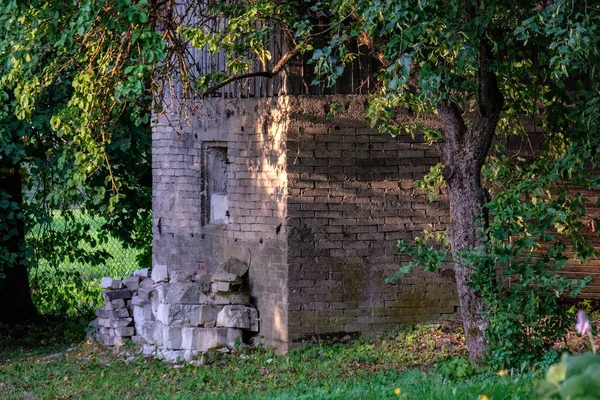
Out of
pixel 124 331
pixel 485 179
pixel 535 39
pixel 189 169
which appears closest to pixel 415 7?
pixel 535 39

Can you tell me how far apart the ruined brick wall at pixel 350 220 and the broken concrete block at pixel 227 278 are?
91 cm

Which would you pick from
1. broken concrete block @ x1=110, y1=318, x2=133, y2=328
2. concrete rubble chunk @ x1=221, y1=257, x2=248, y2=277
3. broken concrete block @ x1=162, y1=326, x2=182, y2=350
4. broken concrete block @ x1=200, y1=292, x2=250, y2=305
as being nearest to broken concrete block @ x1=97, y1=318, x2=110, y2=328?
broken concrete block @ x1=110, y1=318, x2=133, y2=328

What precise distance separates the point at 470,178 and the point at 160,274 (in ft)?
17.4

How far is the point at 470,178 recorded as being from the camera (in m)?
8.45

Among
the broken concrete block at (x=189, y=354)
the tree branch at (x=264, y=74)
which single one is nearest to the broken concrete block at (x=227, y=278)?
the broken concrete block at (x=189, y=354)

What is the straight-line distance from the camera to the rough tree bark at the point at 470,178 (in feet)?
27.4

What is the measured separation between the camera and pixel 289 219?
406 inches

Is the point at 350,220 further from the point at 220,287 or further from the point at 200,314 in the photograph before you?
the point at 200,314

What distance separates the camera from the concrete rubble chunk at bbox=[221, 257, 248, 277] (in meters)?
11.0

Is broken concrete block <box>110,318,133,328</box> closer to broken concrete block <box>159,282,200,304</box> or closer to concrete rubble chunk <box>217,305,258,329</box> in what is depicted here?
broken concrete block <box>159,282,200,304</box>

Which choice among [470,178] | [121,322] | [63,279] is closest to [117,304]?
[121,322]

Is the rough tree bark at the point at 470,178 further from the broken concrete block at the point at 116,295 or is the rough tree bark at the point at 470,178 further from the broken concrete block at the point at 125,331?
the broken concrete block at the point at 116,295

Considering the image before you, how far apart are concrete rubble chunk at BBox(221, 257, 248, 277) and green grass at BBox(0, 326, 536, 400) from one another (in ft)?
3.14

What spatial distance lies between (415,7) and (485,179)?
3409mm
